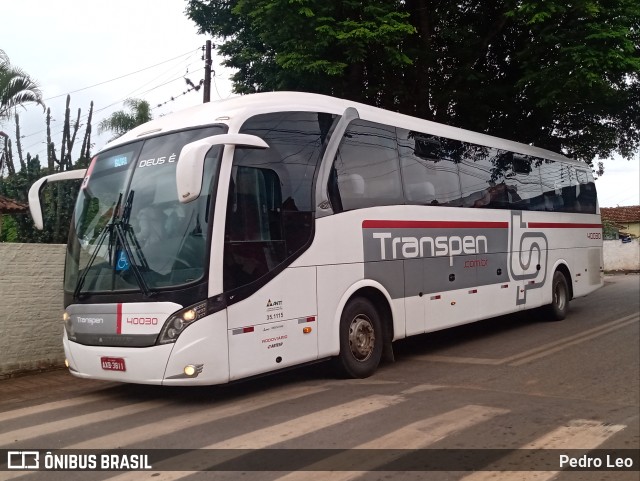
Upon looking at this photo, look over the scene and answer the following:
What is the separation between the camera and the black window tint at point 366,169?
26.9 ft

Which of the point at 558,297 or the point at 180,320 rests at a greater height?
the point at 180,320

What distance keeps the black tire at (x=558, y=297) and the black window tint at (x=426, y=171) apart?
4470mm

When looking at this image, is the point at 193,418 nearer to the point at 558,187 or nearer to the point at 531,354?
the point at 531,354

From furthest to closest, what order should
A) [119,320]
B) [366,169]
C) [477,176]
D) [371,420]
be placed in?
1. [477,176]
2. [366,169]
3. [119,320]
4. [371,420]

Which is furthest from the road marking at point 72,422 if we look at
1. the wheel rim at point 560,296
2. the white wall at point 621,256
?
the white wall at point 621,256

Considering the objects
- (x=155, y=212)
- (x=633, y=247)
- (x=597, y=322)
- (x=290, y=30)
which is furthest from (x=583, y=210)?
(x=633, y=247)

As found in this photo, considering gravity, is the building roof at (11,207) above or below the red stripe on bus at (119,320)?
above

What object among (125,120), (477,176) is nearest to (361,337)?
(477,176)

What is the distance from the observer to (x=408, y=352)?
10.5 m

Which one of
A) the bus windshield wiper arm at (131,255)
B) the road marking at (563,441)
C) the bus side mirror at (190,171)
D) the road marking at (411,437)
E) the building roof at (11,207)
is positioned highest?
the building roof at (11,207)

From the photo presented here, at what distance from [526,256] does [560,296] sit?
7.26 feet

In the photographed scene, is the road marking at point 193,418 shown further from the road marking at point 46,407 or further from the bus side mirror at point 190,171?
the bus side mirror at point 190,171

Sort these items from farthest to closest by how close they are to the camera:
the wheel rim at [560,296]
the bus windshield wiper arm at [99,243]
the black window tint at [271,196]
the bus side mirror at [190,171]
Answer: the wheel rim at [560,296]
the bus windshield wiper arm at [99,243]
the black window tint at [271,196]
the bus side mirror at [190,171]

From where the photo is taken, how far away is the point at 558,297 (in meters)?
13.9
